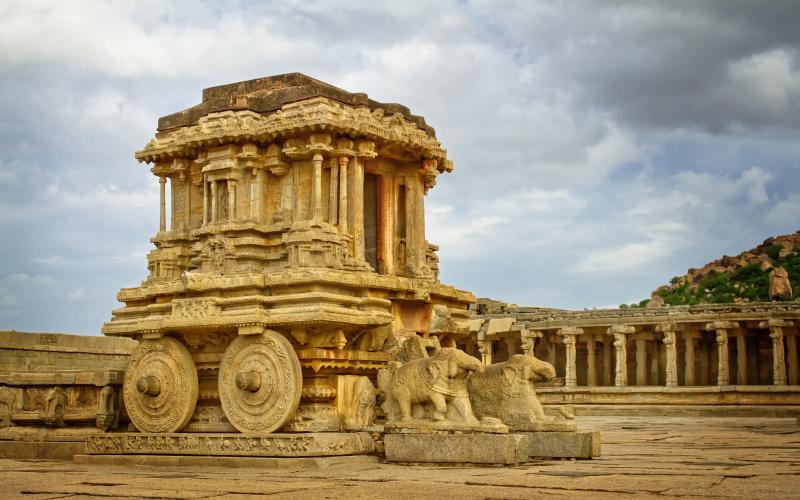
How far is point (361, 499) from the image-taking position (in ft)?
34.4

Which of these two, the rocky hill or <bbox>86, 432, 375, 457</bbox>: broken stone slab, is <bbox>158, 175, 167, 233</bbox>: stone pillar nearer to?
<bbox>86, 432, 375, 457</bbox>: broken stone slab

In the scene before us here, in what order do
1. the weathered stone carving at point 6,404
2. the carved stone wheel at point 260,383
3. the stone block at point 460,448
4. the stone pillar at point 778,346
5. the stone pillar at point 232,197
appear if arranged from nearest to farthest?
the stone block at point 460,448
the carved stone wheel at point 260,383
the stone pillar at point 232,197
the weathered stone carving at point 6,404
the stone pillar at point 778,346

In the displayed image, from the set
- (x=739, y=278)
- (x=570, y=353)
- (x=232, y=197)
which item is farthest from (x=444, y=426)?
(x=739, y=278)

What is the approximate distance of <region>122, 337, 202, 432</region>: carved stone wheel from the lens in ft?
55.0

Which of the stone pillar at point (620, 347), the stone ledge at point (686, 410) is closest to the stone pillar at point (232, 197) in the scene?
the stone ledge at point (686, 410)

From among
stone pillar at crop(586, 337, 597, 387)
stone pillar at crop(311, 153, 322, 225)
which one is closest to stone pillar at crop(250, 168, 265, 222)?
stone pillar at crop(311, 153, 322, 225)

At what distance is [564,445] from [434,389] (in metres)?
2.07

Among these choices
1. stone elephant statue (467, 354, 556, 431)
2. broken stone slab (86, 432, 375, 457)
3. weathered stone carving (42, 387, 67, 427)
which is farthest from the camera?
weathered stone carving (42, 387, 67, 427)

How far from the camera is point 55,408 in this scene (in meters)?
19.2

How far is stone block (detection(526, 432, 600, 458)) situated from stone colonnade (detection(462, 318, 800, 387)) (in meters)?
24.2

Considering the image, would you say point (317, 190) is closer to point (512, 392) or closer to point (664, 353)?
point (512, 392)

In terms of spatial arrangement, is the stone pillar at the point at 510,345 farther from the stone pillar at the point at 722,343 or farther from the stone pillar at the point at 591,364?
the stone pillar at the point at 722,343

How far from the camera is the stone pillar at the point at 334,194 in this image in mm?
17406

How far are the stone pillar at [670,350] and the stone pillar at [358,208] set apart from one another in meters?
24.1
